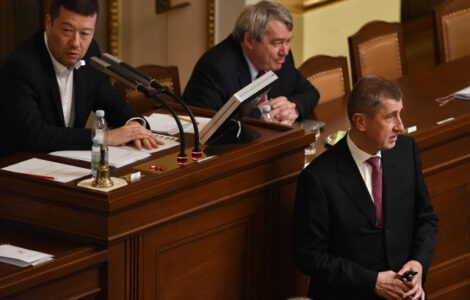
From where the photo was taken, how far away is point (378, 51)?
5754mm

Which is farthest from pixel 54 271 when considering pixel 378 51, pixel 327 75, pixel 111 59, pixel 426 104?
pixel 378 51

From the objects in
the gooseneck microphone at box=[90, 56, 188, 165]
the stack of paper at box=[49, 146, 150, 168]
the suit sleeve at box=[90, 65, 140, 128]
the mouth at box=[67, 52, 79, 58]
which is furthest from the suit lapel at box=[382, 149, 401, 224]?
the mouth at box=[67, 52, 79, 58]

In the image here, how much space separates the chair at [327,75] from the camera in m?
5.19

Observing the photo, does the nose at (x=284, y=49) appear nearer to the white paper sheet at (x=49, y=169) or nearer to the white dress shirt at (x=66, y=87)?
the white dress shirt at (x=66, y=87)

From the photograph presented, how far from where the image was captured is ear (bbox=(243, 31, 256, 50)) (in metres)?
4.43

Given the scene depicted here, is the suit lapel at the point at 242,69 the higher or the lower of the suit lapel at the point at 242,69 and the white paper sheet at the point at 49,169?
the higher

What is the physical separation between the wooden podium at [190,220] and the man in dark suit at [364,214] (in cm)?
16

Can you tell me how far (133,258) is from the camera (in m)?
3.07

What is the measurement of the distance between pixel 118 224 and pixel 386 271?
1125 millimetres

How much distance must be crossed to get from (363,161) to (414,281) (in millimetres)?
496

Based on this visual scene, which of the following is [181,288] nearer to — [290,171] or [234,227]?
[234,227]

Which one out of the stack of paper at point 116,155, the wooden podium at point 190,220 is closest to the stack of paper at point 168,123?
the wooden podium at point 190,220

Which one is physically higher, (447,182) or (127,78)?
(127,78)

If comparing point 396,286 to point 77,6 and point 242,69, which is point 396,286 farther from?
point 77,6
